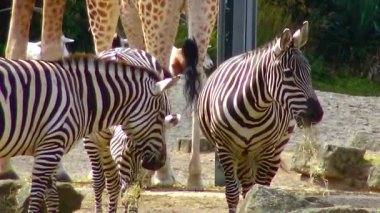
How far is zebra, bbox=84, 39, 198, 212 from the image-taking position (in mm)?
A: 9281

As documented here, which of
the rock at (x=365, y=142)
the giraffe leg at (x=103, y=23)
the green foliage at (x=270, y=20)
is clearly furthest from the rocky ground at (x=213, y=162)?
the green foliage at (x=270, y=20)

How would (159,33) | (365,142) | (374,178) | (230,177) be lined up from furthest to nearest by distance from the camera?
(365,142)
(159,33)
(374,178)
(230,177)

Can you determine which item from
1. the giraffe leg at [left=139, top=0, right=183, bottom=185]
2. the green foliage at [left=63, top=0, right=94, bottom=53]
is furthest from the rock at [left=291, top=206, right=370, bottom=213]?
the green foliage at [left=63, top=0, right=94, bottom=53]

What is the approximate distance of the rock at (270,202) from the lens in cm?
730

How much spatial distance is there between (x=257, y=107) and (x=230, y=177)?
0.56 metres

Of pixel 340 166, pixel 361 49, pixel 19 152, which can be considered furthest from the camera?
pixel 361 49

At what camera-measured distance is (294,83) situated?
8820mm

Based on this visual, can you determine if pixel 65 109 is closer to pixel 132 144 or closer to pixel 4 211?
pixel 132 144

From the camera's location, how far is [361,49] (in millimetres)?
26484

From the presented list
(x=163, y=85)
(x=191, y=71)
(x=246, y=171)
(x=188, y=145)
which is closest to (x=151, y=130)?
(x=163, y=85)

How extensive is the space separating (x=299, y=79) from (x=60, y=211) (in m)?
2.29

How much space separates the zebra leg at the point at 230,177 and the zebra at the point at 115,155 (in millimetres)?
593

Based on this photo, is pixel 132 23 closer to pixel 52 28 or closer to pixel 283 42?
pixel 52 28

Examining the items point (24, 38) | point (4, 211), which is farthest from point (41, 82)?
point (24, 38)
